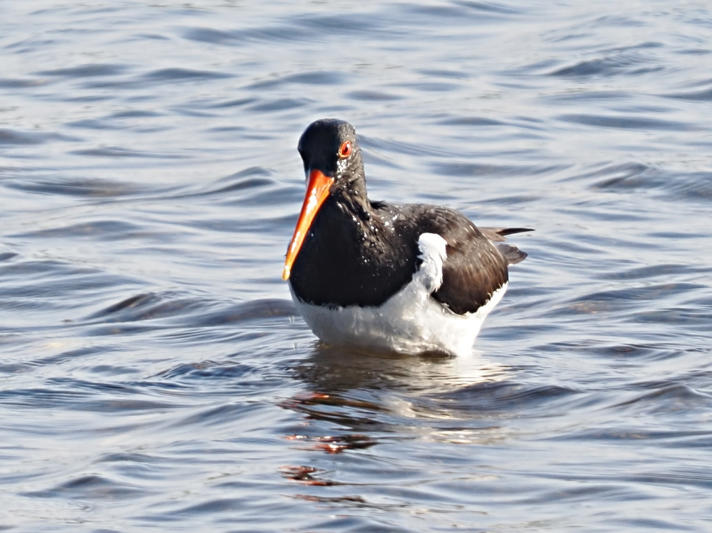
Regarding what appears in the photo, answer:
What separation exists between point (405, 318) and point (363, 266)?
0.32 meters

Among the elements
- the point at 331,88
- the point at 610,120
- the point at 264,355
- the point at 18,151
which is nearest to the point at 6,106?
the point at 18,151

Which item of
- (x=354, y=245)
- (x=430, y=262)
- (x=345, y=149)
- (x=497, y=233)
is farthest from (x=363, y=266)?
(x=497, y=233)

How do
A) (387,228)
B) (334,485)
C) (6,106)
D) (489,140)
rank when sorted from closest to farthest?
1. (334,485)
2. (387,228)
3. (489,140)
4. (6,106)

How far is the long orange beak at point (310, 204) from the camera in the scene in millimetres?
7098

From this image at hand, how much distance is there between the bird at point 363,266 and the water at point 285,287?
0.27 metres

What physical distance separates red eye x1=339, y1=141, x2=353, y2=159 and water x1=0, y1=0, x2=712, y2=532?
1.04m

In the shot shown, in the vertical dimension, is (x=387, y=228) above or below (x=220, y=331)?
above

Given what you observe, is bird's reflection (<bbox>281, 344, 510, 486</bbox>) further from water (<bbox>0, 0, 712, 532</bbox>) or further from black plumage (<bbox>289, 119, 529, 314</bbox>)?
black plumage (<bbox>289, 119, 529, 314</bbox>)

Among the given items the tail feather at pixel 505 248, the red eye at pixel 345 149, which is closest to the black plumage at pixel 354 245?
the red eye at pixel 345 149

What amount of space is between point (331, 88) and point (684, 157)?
3.66 m

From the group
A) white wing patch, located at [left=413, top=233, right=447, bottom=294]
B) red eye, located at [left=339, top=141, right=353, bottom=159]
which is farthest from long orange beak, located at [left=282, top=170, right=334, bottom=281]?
white wing patch, located at [left=413, top=233, right=447, bottom=294]

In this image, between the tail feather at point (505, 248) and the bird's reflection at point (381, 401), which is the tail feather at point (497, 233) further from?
the bird's reflection at point (381, 401)

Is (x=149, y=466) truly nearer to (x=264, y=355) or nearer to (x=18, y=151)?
(x=264, y=355)

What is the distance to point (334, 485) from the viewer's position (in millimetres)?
5797
